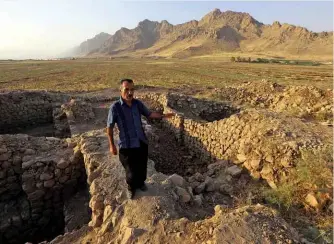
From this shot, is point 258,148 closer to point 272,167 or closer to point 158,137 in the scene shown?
point 272,167

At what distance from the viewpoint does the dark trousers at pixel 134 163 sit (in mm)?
5027

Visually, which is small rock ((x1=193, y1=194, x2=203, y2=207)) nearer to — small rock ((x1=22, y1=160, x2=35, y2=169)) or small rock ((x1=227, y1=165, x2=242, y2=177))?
small rock ((x1=227, y1=165, x2=242, y2=177))

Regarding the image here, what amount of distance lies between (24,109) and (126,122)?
35.6 ft

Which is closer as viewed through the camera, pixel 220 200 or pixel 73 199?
pixel 220 200

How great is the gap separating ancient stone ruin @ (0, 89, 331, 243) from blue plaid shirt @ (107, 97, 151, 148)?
3.19ft

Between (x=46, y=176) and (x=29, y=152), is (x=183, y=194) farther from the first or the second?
(x=29, y=152)

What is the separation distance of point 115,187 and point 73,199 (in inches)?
89.6

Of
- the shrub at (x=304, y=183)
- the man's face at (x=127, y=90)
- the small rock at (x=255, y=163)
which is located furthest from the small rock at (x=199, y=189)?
the man's face at (x=127, y=90)

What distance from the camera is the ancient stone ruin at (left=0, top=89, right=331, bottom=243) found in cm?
435

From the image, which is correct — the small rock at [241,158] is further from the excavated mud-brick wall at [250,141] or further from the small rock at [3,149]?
the small rock at [3,149]

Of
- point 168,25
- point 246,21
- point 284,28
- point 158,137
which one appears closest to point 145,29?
point 168,25

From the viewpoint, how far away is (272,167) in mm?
6688

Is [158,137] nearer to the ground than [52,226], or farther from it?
farther from it

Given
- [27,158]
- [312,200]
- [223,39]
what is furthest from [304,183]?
[223,39]
